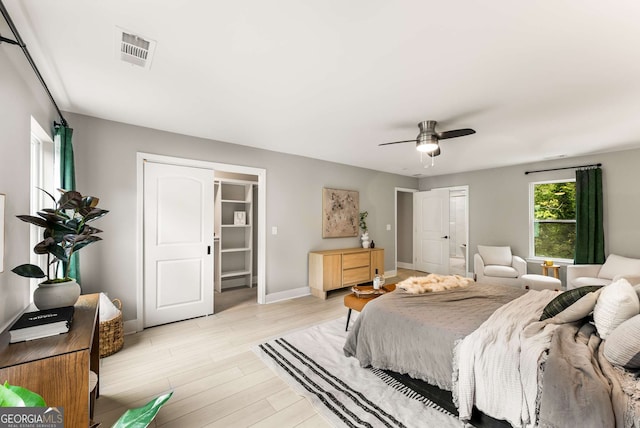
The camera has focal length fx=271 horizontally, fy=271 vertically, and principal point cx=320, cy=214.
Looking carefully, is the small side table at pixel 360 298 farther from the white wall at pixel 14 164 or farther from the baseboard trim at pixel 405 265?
the baseboard trim at pixel 405 265

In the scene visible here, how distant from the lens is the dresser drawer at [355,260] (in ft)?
15.5

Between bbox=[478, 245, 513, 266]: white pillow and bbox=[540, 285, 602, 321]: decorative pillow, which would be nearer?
bbox=[540, 285, 602, 321]: decorative pillow

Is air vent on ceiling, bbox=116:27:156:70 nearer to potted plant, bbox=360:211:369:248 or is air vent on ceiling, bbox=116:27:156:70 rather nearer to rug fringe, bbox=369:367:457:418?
rug fringe, bbox=369:367:457:418

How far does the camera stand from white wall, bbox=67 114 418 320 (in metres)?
2.98

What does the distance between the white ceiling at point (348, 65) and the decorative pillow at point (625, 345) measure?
65.4 inches

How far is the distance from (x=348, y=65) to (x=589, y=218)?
4906 mm

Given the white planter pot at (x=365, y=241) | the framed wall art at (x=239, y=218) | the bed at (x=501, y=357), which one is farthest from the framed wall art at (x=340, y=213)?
the bed at (x=501, y=357)

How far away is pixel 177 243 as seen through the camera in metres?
3.50

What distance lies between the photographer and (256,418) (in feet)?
6.07

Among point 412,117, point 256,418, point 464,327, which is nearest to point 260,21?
point 412,117

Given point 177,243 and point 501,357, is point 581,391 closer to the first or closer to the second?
point 501,357

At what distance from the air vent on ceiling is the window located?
614cm

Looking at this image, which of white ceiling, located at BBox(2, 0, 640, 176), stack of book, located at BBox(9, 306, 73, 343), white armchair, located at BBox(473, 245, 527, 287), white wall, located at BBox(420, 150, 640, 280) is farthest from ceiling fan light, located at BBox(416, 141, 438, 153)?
white wall, located at BBox(420, 150, 640, 280)

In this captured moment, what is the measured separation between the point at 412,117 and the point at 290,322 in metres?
2.85
